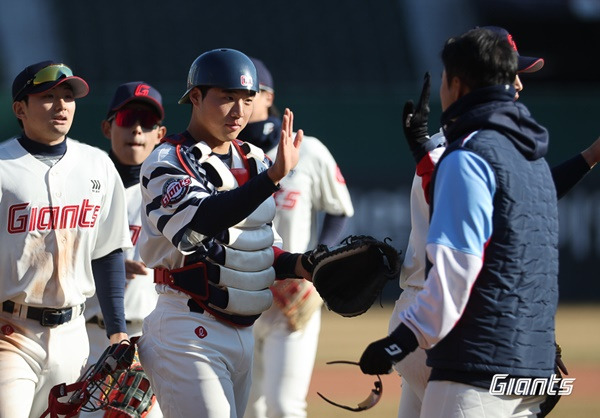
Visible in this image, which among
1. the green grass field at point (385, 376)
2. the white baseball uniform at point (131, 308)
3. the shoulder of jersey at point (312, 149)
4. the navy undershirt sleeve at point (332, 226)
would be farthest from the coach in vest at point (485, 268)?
the green grass field at point (385, 376)

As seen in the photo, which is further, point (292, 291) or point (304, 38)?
point (304, 38)

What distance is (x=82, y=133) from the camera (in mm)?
15234

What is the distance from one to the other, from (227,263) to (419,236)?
0.84 meters

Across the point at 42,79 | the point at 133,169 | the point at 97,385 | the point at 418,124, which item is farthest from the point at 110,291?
the point at 418,124

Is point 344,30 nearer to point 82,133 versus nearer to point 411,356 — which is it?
point 82,133

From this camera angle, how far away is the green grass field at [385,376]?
28.0 ft

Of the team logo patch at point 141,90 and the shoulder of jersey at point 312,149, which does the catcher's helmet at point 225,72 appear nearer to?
the team logo patch at point 141,90

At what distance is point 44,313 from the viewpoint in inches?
196

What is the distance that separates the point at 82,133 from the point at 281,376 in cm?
968

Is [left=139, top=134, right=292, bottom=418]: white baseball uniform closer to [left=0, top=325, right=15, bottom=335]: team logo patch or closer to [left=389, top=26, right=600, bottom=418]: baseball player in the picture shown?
[left=389, top=26, right=600, bottom=418]: baseball player

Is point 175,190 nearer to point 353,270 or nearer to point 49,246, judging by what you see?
point 353,270

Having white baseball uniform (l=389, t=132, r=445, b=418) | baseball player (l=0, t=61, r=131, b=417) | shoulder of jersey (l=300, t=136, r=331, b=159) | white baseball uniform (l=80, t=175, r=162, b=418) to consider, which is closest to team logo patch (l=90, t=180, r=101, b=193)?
baseball player (l=0, t=61, r=131, b=417)

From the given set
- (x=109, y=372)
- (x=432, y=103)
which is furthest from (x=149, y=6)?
(x=109, y=372)

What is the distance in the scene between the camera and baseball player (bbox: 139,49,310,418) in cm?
415
